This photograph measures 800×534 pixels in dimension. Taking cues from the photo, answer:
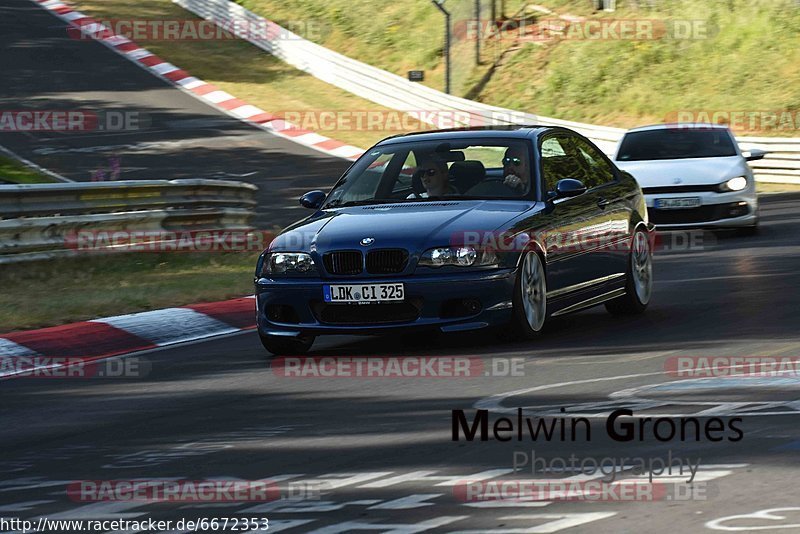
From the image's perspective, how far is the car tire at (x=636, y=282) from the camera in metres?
11.4

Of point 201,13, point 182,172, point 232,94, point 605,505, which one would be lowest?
point 605,505

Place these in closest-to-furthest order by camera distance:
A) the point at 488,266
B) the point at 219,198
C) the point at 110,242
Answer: the point at 488,266
the point at 110,242
the point at 219,198

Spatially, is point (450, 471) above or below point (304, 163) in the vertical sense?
below

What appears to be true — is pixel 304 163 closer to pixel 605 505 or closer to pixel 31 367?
pixel 31 367

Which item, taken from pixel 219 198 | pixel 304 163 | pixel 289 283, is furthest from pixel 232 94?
pixel 289 283

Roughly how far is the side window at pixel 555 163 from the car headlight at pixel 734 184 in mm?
7218

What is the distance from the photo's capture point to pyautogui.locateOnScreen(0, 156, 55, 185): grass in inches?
942

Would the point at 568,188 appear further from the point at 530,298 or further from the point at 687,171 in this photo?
the point at 687,171

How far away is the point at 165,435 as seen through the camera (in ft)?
23.8

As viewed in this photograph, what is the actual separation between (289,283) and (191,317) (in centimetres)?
235
